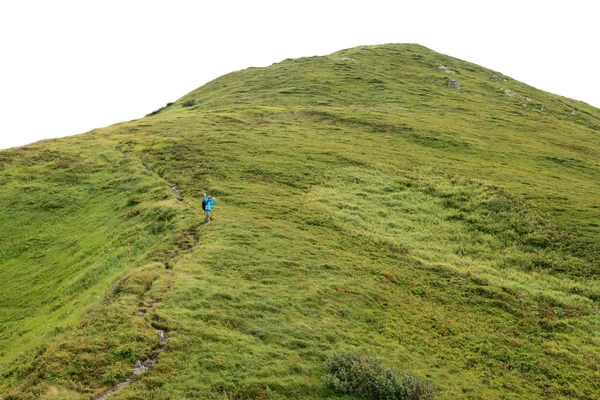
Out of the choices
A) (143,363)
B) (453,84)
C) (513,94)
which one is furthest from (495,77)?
(143,363)

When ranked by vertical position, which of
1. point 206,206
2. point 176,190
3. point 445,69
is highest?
point 445,69

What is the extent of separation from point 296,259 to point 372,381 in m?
13.0

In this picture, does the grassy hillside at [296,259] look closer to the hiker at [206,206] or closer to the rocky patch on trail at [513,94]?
the hiker at [206,206]

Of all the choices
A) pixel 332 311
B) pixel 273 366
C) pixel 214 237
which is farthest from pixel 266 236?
pixel 273 366

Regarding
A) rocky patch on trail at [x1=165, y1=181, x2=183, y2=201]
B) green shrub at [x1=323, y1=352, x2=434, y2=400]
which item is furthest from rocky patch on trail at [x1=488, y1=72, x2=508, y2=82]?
green shrub at [x1=323, y1=352, x2=434, y2=400]

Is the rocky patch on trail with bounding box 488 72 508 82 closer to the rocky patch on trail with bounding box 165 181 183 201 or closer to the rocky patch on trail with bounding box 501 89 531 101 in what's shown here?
the rocky patch on trail with bounding box 501 89 531 101

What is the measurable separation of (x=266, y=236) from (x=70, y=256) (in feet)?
61.5

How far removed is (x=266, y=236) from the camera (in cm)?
3244

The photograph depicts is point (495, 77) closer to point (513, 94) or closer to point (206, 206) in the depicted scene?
point (513, 94)

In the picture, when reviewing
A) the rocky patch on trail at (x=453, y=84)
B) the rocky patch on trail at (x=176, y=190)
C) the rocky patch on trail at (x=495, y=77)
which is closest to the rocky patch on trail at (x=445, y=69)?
the rocky patch on trail at (x=453, y=84)

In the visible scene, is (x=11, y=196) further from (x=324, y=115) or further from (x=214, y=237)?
(x=324, y=115)

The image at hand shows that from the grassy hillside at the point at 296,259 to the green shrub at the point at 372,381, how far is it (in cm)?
81

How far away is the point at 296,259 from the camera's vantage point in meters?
29.2

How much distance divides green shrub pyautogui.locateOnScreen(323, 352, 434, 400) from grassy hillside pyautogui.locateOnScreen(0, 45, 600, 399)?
31.9 inches
